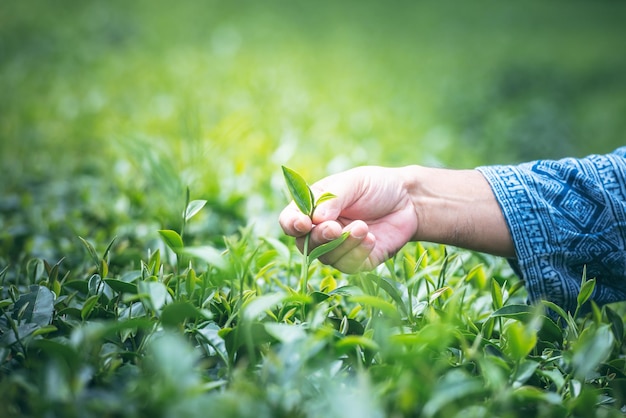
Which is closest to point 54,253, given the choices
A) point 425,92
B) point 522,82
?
point 425,92

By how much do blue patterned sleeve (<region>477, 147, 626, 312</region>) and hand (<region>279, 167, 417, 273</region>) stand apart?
0.73 feet

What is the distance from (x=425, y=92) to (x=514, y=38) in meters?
3.97

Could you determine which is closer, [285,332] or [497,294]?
[285,332]

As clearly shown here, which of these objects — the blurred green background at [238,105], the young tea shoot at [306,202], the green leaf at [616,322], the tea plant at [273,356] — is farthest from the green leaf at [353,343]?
the blurred green background at [238,105]

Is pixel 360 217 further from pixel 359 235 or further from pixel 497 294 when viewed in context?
pixel 497 294

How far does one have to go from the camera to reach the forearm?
118 centimetres

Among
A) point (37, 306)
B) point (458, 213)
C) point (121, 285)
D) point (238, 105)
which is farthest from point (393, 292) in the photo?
point (238, 105)

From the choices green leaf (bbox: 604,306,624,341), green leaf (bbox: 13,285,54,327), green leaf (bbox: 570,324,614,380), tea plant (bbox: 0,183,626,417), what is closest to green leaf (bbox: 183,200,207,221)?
tea plant (bbox: 0,183,626,417)

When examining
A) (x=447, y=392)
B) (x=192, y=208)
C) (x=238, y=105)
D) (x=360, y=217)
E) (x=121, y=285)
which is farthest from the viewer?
(x=238, y=105)

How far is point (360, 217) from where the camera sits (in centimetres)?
114

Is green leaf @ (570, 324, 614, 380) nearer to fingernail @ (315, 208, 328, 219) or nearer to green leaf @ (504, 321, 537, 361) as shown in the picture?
green leaf @ (504, 321, 537, 361)

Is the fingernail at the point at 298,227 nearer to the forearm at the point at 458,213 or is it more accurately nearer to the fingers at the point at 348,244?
the fingers at the point at 348,244

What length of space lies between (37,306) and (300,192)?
0.45 meters

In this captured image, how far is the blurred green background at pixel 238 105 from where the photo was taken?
1.69 m
